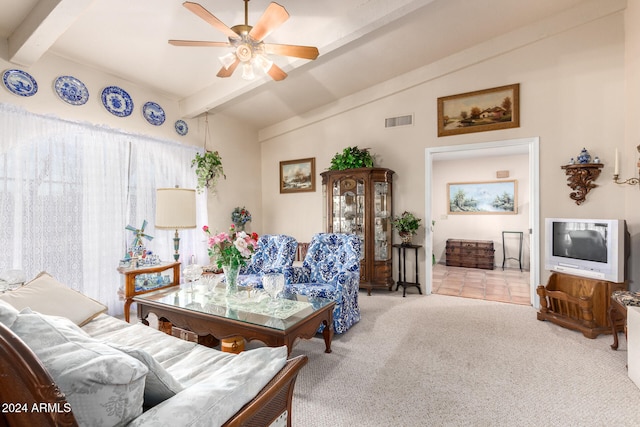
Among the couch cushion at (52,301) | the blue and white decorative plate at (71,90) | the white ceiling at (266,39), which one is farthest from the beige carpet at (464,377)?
the blue and white decorative plate at (71,90)

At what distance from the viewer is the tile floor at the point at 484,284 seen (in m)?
4.44

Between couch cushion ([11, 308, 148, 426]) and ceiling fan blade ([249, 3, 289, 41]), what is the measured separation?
6.73 feet

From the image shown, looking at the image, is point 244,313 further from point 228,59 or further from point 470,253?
point 470,253

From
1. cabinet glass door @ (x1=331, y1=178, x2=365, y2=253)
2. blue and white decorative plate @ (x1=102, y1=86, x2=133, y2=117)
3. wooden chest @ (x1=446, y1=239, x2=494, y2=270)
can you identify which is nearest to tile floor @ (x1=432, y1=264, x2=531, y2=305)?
wooden chest @ (x1=446, y1=239, x2=494, y2=270)

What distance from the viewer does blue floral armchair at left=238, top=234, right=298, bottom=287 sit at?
3.62 meters

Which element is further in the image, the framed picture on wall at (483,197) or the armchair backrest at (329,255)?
the framed picture on wall at (483,197)

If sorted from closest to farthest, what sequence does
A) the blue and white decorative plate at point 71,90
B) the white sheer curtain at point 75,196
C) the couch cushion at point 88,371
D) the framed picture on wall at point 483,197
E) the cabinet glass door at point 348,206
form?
the couch cushion at point 88,371
the white sheer curtain at point 75,196
the blue and white decorative plate at point 71,90
the cabinet glass door at point 348,206
the framed picture on wall at point 483,197

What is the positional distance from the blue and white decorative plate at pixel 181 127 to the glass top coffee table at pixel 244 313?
8.30ft

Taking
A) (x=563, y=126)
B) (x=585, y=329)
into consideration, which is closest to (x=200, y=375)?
(x=585, y=329)

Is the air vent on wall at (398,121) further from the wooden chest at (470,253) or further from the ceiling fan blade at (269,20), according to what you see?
the wooden chest at (470,253)

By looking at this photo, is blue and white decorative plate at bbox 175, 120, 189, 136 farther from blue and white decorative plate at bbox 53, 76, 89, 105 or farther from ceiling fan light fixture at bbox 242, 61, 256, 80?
ceiling fan light fixture at bbox 242, 61, 256, 80

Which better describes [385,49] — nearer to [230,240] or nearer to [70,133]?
[230,240]

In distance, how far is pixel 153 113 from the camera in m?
4.07

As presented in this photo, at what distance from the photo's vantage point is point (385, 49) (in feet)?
12.9
